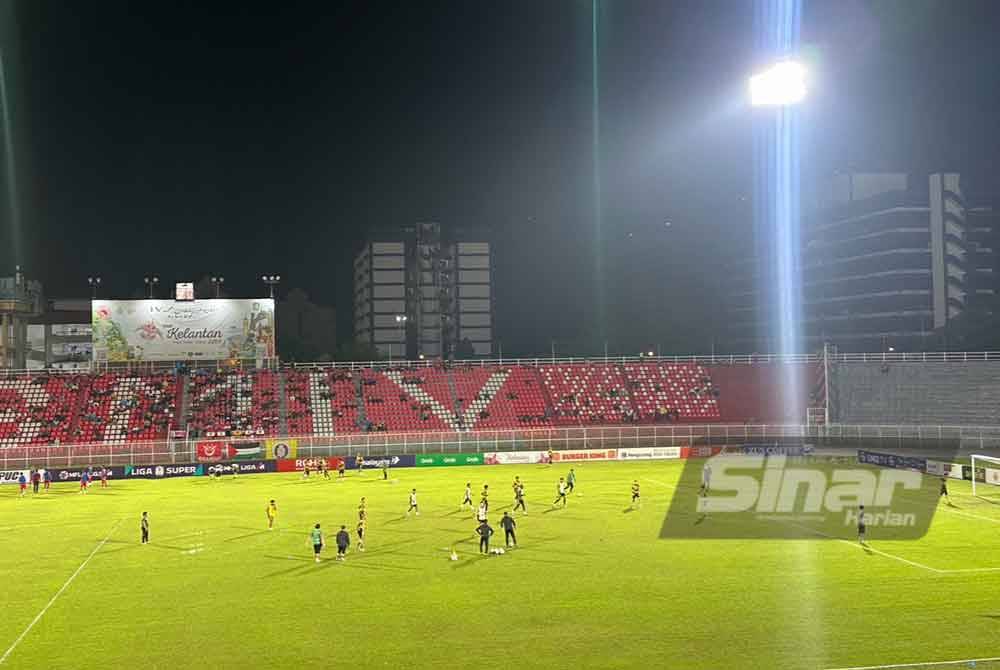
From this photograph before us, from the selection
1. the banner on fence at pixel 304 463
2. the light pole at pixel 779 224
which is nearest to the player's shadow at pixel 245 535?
the banner on fence at pixel 304 463

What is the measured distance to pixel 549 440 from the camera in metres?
67.1

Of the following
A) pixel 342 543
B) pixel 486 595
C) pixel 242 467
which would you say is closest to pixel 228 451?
pixel 242 467

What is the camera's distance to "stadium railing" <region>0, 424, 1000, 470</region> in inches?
2365

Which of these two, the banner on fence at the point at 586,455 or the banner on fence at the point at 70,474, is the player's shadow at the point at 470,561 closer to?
the banner on fence at the point at 586,455

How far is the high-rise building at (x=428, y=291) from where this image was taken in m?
147

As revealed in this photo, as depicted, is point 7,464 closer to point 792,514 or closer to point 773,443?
point 792,514

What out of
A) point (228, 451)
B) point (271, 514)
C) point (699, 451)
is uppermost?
point (228, 451)

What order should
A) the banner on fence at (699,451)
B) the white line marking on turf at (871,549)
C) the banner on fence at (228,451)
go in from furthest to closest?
1. the banner on fence at (699,451)
2. the banner on fence at (228,451)
3. the white line marking on turf at (871,549)

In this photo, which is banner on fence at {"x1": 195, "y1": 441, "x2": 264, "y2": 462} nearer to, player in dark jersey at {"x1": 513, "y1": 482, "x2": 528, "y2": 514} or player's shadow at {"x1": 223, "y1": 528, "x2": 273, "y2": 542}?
player's shadow at {"x1": 223, "y1": 528, "x2": 273, "y2": 542}

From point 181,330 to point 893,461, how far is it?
55713mm

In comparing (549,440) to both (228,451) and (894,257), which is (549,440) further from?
(894,257)

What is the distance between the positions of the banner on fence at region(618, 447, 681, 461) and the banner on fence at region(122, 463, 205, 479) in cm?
3108

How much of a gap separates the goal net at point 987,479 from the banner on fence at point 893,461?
3671 millimetres

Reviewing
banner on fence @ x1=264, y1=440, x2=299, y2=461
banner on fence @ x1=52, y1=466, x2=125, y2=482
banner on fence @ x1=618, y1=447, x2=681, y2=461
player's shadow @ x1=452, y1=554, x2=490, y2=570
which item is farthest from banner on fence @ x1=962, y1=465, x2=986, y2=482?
banner on fence @ x1=52, y1=466, x2=125, y2=482
